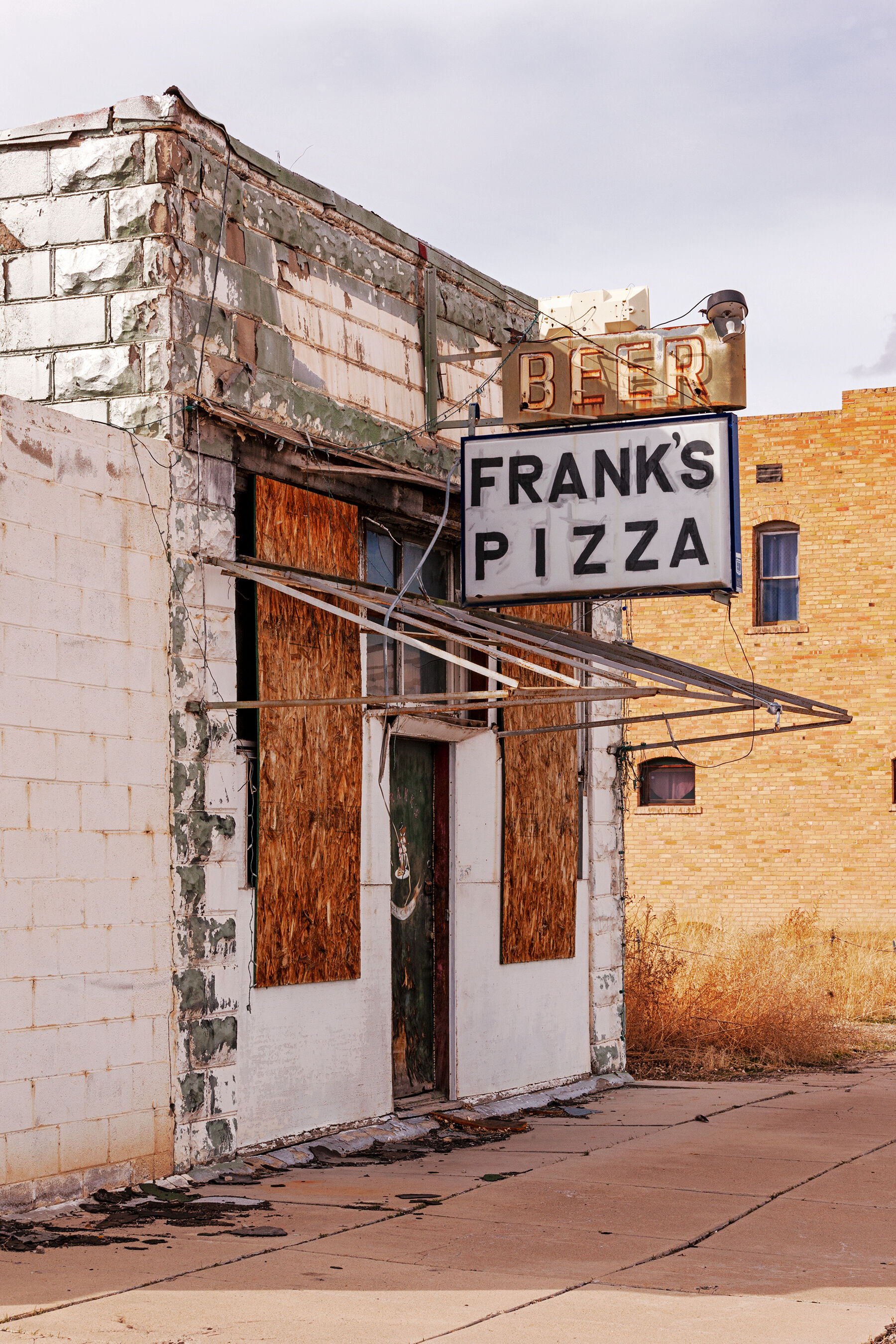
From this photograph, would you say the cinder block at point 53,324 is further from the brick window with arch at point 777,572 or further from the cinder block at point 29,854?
the brick window with arch at point 777,572

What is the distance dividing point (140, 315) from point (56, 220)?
2.66 ft

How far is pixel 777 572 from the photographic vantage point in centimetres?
2511

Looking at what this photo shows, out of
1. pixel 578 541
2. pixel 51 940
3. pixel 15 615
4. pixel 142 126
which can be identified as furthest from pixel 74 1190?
pixel 142 126

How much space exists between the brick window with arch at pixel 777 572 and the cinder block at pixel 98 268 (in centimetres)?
1746

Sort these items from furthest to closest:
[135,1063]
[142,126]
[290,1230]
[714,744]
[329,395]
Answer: [714,744] < [329,395] < [142,126] < [135,1063] < [290,1230]

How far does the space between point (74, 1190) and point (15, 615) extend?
2.82 meters

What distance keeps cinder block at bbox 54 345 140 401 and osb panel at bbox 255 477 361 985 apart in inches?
40.1

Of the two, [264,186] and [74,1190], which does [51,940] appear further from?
[264,186]

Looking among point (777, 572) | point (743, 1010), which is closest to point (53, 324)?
point (743, 1010)

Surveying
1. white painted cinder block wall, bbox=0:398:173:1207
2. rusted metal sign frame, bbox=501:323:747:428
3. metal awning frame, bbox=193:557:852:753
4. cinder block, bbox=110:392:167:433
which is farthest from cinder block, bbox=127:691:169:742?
rusted metal sign frame, bbox=501:323:747:428

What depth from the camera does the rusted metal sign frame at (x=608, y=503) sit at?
973 centimetres

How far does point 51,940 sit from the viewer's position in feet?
25.5

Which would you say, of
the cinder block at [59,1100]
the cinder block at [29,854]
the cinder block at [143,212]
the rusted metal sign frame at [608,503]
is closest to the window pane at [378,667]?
the rusted metal sign frame at [608,503]

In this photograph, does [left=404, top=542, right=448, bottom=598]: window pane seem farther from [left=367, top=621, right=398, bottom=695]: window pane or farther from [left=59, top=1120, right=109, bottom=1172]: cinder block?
[left=59, top=1120, right=109, bottom=1172]: cinder block
